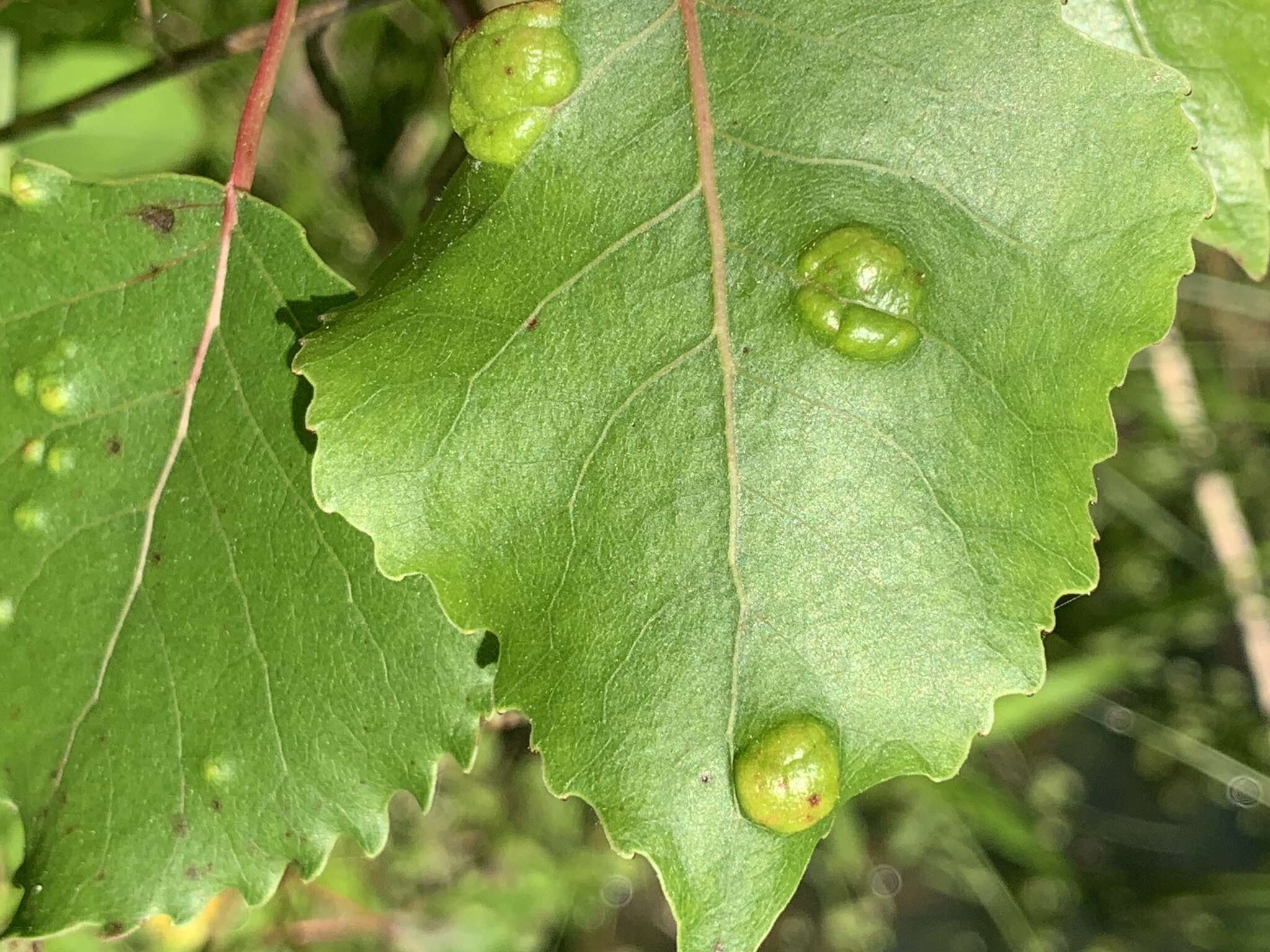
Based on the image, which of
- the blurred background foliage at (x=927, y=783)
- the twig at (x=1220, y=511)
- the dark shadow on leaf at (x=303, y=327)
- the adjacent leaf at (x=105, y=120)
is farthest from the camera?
the twig at (x=1220, y=511)

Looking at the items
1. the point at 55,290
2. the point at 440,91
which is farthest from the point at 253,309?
the point at 440,91

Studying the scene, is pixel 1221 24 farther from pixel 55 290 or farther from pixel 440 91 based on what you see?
pixel 440 91

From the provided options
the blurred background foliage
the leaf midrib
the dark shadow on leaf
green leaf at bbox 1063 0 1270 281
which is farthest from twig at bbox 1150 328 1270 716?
the dark shadow on leaf

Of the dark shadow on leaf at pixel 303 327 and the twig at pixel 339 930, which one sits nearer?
the dark shadow on leaf at pixel 303 327

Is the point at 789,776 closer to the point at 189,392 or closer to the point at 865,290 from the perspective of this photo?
the point at 865,290

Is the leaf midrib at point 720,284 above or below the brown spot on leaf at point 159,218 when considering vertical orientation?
below

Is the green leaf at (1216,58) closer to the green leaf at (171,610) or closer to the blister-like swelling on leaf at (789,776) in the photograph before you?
the blister-like swelling on leaf at (789,776)

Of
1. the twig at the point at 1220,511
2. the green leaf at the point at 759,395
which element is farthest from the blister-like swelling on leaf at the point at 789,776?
the twig at the point at 1220,511
